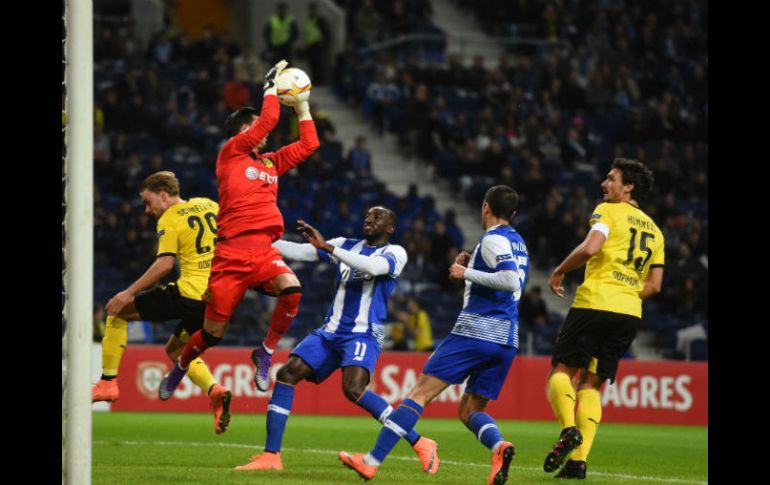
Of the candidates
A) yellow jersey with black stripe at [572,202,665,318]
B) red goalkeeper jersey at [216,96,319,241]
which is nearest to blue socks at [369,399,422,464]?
yellow jersey with black stripe at [572,202,665,318]

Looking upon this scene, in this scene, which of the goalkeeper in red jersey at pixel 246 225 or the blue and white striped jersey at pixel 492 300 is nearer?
the blue and white striped jersey at pixel 492 300

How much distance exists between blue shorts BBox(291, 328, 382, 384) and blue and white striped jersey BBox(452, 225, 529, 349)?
959 mm

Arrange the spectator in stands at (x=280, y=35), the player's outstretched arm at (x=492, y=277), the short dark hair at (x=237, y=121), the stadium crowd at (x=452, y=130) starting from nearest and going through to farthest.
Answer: the player's outstretched arm at (x=492, y=277) < the short dark hair at (x=237, y=121) < the stadium crowd at (x=452, y=130) < the spectator in stands at (x=280, y=35)

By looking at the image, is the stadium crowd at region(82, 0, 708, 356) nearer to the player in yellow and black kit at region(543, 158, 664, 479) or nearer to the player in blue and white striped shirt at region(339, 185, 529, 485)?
the player in yellow and black kit at region(543, 158, 664, 479)

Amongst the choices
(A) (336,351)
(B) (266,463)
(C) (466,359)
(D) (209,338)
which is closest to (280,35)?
(D) (209,338)

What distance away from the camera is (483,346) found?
8672 mm

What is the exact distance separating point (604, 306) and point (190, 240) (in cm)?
349

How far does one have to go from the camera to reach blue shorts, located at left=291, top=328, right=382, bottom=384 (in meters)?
9.40

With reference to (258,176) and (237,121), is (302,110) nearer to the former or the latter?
(237,121)

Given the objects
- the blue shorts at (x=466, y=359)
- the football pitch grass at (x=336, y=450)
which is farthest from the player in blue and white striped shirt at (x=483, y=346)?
the football pitch grass at (x=336, y=450)

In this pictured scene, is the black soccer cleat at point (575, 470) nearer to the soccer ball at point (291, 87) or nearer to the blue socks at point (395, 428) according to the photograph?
the blue socks at point (395, 428)

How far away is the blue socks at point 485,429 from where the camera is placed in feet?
28.3

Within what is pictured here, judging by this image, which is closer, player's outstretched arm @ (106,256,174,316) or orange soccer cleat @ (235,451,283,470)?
orange soccer cleat @ (235,451,283,470)
